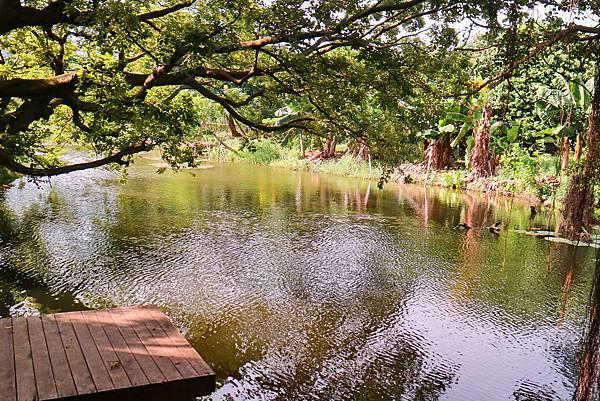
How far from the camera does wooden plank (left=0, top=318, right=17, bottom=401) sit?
383 cm

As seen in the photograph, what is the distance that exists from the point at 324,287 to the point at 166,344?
4068 mm

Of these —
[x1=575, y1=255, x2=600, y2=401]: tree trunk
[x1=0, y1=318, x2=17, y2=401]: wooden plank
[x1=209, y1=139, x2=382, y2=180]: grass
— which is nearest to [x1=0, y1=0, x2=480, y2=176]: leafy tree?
[x1=0, y1=318, x2=17, y2=401]: wooden plank

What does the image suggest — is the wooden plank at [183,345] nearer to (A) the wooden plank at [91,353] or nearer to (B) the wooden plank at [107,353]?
(B) the wooden plank at [107,353]

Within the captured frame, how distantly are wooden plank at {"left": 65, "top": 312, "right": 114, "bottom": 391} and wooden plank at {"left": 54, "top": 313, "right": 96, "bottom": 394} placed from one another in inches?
1.2

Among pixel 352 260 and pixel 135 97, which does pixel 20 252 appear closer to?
pixel 135 97

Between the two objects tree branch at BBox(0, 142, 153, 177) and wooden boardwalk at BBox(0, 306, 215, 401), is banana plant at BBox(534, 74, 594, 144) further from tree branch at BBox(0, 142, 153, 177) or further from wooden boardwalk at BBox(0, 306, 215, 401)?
wooden boardwalk at BBox(0, 306, 215, 401)

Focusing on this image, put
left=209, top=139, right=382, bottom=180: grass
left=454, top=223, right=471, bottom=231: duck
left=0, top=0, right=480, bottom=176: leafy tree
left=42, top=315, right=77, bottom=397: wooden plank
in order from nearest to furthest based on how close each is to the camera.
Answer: left=42, top=315, right=77, bottom=397: wooden plank, left=0, top=0, right=480, bottom=176: leafy tree, left=454, top=223, right=471, bottom=231: duck, left=209, top=139, right=382, bottom=180: grass

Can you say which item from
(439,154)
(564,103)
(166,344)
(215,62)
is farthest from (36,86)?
(439,154)

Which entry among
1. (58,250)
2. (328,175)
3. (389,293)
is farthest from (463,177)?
(58,250)

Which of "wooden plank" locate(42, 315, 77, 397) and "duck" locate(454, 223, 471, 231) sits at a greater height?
"wooden plank" locate(42, 315, 77, 397)

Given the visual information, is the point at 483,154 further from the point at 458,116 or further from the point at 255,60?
the point at 255,60

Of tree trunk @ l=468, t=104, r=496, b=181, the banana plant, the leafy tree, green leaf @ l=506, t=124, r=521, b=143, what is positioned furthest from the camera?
tree trunk @ l=468, t=104, r=496, b=181

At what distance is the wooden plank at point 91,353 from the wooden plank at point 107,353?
30 millimetres

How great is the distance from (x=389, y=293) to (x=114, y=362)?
16.3 ft
